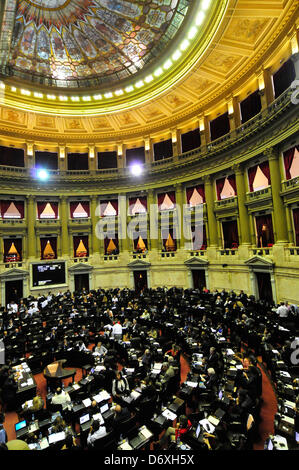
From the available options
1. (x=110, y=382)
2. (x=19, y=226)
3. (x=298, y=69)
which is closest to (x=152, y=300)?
(x=110, y=382)

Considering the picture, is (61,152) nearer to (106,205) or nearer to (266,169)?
(106,205)

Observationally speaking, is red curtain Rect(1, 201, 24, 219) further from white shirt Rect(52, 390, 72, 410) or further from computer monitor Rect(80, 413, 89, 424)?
computer monitor Rect(80, 413, 89, 424)

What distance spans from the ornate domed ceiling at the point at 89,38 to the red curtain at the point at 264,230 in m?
12.9

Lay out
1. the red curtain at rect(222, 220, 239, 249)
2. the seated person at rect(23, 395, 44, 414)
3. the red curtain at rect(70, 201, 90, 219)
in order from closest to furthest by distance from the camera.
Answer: the seated person at rect(23, 395, 44, 414) < the red curtain at rect(222, 220, 239, 249) < the red curtain at rect(70, 201, 90, 219)

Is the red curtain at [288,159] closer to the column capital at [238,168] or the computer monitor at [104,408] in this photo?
the column capital at [238,168]

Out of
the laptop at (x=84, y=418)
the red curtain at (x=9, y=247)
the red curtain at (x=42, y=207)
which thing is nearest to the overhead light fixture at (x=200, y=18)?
the red curtain at (x=42, y=207)

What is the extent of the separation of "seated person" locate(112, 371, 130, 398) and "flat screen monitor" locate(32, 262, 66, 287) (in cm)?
1535

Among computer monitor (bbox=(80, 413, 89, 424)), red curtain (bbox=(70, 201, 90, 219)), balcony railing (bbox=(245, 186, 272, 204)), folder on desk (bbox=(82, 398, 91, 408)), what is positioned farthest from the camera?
red curtain (bbox=(70, 201, 90, 219))

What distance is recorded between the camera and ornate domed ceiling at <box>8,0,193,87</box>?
15.6 meters

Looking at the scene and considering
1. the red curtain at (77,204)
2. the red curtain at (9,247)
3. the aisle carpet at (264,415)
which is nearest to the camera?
the aisle carpet at (264,415)

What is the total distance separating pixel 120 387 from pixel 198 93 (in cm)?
1965

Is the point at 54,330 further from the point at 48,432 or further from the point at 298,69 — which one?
the point at 298,69

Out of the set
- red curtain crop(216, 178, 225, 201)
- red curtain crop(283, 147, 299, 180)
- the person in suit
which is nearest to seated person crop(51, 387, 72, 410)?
the person in suit

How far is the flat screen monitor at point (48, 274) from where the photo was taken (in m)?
20.0
